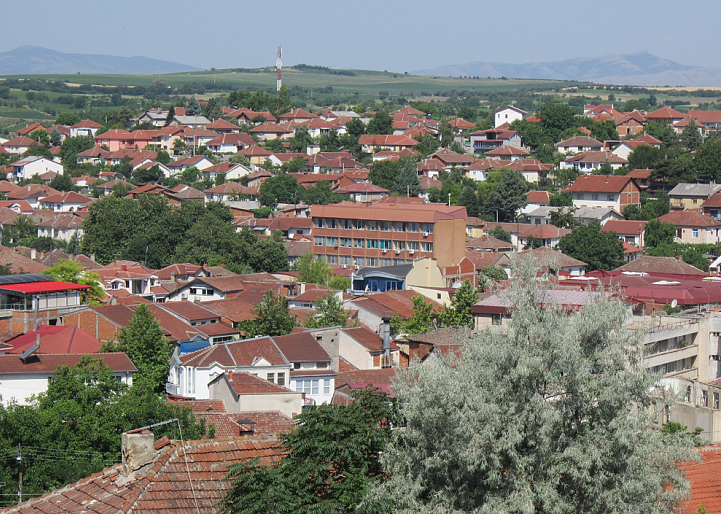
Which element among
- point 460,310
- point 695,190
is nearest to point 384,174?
point 695,190

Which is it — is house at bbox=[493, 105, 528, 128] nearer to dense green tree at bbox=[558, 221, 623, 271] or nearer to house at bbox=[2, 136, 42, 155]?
house at bbox=[2, 136, 42, 155]

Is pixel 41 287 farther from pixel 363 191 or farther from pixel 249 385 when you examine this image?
pixel 363 191

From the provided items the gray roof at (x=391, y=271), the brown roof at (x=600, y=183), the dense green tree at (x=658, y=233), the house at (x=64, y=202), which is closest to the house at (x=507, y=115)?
the brown roof at (x=600, y=183)

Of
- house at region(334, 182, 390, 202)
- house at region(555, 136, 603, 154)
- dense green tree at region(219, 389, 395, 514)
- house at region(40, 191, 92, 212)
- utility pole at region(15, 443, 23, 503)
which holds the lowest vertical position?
house at region(40, 191, 92, 212)

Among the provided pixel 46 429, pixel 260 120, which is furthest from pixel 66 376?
pixel 260 120

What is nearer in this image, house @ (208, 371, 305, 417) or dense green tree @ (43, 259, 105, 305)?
house @ (208, 371, 305, 417)

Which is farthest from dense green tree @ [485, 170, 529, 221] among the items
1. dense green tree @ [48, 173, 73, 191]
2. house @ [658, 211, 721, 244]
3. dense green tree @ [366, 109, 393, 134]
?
dense green tree @ [48, 173, 73, 191]
